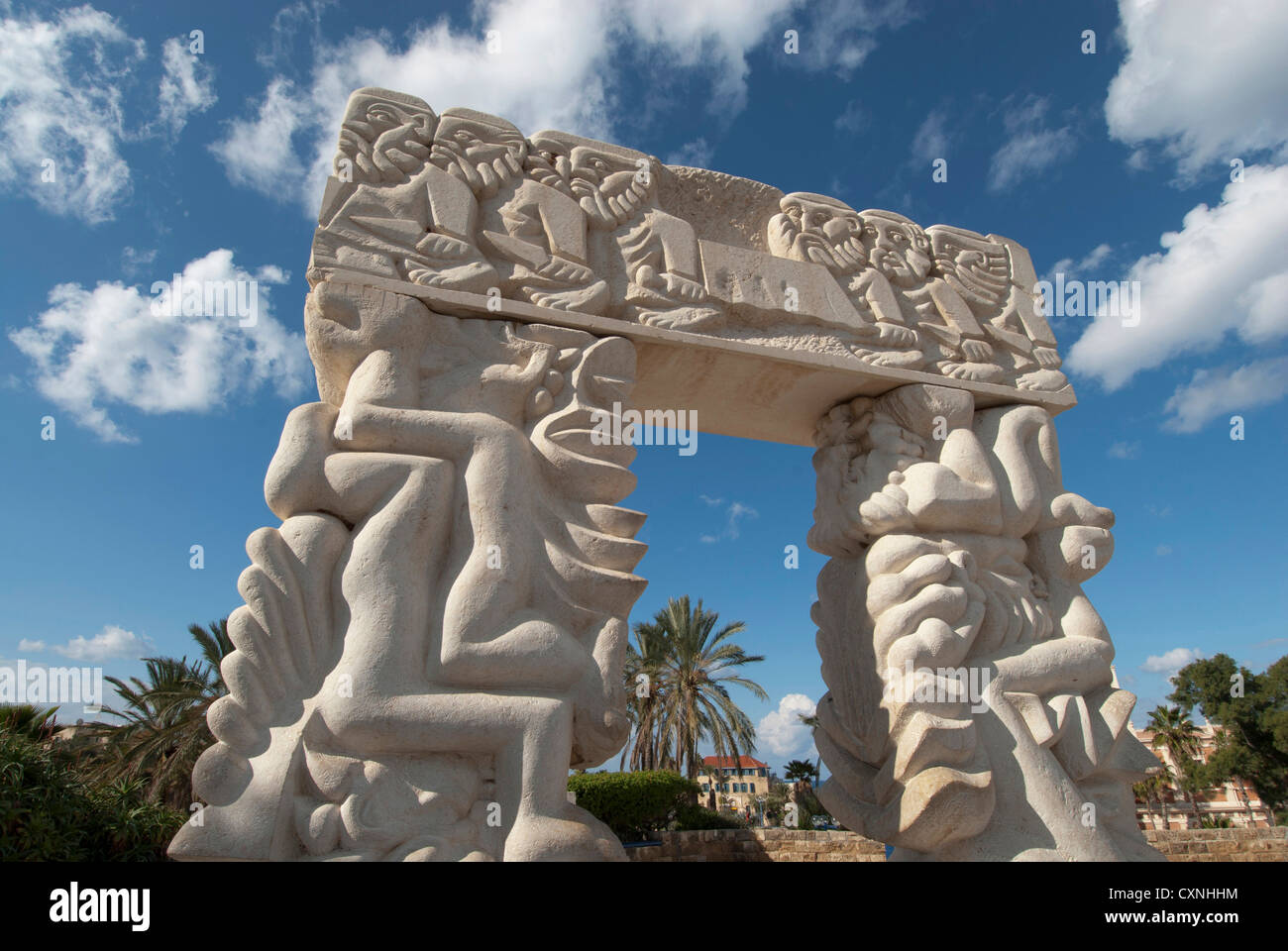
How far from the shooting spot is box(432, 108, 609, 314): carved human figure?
11.4 ft

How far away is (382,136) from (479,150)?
0.40m

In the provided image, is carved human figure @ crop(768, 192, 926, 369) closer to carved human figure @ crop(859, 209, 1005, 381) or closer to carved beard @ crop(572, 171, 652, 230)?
carved human figure @ crop(859, 209, 1005, 381)

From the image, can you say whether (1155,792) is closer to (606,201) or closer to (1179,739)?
(1179,739)

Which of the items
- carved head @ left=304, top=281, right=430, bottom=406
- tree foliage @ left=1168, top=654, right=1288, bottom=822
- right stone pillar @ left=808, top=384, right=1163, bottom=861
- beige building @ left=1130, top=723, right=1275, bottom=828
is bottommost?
beige building @ left=1130, top=723, right=1275, bottom=828

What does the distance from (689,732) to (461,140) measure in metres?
13.9

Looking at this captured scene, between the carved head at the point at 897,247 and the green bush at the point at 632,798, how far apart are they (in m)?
11.5

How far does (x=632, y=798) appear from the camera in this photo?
45.8ft

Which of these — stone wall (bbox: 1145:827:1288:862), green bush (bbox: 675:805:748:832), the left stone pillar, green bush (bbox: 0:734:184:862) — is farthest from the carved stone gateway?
green bush (bbox: 675:805:748:832)

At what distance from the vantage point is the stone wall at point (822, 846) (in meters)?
10.3

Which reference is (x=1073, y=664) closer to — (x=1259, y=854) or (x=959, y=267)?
(x=959, y=267)

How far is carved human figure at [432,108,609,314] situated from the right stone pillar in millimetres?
1634

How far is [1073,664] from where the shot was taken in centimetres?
359

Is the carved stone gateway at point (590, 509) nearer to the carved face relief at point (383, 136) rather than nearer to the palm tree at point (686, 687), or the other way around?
the carved face relief at point (383, 136)
